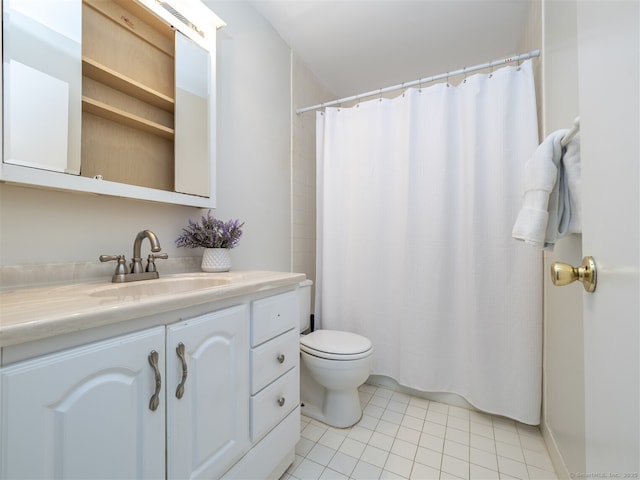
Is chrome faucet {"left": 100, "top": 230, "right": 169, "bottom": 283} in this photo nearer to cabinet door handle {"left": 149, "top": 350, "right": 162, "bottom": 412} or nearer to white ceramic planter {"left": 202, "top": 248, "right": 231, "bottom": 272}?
white ceramic planter {"left": 202, "top": 248, "right": 231, "bottom": 272}

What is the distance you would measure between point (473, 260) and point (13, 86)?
196 centimetres

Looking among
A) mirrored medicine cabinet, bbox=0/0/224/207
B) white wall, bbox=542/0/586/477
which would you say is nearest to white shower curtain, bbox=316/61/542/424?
white wall, bbox=542/0/586/477

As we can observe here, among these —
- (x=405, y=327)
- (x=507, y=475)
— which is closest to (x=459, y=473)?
(x=507, y=475)

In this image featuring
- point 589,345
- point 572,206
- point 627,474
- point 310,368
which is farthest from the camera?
point 310,368

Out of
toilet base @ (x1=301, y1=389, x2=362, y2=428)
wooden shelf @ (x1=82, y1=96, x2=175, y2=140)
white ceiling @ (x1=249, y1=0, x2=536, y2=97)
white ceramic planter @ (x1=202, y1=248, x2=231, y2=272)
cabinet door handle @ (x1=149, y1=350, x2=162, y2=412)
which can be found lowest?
toilet base @ (x1=301, y1=389, x2=362, y2=428)

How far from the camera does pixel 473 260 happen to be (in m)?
A: 1.54

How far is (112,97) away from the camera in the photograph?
3.42ft

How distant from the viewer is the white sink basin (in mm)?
820

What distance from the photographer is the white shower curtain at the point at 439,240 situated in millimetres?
1450

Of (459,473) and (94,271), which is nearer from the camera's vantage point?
(94,271)

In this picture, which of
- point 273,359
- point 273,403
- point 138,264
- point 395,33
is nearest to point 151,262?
point 138,264

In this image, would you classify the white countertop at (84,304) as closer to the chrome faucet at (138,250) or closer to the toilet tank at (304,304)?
the chrome faucet at (138,250)

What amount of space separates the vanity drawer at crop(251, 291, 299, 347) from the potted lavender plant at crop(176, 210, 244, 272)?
38cm

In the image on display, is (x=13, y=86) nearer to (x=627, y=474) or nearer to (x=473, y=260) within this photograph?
(x=627, y=474)
